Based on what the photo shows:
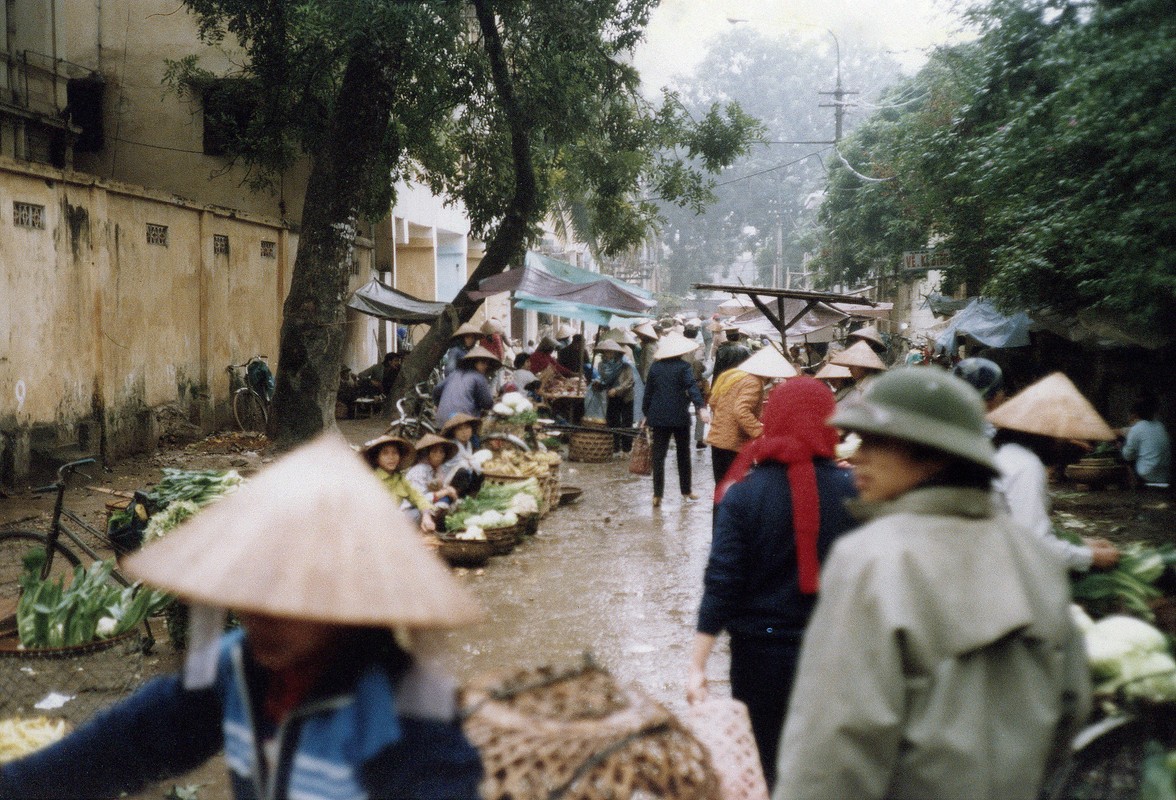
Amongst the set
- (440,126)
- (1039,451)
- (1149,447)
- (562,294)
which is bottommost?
(1149,447)

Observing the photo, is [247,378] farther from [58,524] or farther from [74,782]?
[74,782]

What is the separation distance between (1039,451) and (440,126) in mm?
15902

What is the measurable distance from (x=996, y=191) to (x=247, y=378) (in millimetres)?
11656

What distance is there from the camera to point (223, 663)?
1686mm

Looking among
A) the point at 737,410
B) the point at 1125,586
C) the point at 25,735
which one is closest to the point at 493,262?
the point at 737,410

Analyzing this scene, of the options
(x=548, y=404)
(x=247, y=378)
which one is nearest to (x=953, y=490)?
(x=548, y=404)

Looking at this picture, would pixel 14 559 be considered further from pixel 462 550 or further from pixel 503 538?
pixel 503 538

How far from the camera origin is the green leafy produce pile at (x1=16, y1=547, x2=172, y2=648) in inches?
185

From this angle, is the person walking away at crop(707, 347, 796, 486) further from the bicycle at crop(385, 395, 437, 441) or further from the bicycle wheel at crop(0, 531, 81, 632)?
the bicycle at crop(385, 395, 437, 441)

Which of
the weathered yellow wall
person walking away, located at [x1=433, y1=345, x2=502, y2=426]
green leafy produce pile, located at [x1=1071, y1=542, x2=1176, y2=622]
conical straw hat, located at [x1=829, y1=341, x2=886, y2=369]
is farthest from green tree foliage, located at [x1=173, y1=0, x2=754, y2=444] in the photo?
green leafy produce pile, located at [x1=1071, y1=542, x2=1176, y2=622]

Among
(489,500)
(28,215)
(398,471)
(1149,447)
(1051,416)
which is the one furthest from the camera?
(1149,447)

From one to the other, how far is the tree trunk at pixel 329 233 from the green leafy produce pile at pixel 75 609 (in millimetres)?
7781

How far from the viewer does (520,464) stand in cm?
1040

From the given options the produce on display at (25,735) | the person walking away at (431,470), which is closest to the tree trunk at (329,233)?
the person walking away at (431,470)
